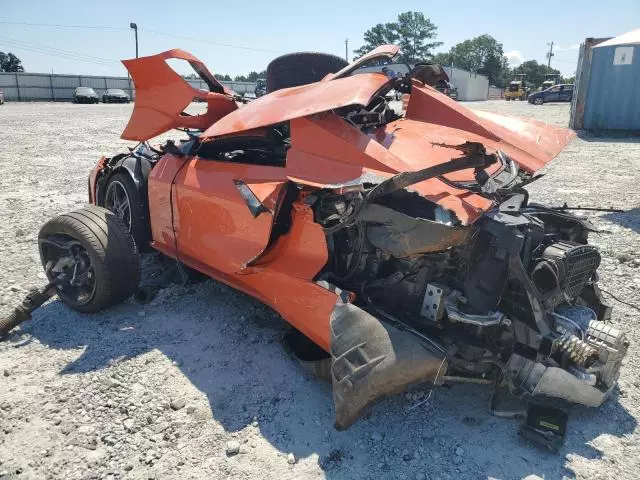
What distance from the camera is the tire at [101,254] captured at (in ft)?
11.9

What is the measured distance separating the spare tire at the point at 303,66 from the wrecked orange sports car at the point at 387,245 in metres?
1.19

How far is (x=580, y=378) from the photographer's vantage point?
253 cm

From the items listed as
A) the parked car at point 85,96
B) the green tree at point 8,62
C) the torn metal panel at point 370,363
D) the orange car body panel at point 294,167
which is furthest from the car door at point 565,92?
the green tree at point 8,62

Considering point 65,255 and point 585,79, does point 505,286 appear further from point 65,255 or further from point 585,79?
point 585,79

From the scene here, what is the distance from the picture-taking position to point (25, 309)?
11.7ft

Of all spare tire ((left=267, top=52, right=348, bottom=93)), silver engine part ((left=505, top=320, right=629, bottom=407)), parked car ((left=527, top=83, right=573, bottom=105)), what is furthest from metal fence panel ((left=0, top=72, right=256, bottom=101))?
silver engine part ((left=505, top=320, right=629, bottom=407))

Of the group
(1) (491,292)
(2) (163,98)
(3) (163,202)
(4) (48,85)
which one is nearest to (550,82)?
(4) (48,85)

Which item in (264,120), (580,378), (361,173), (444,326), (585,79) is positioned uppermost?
(585,79)

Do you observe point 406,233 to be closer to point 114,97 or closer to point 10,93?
point 114,97

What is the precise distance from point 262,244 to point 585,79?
14.9 m

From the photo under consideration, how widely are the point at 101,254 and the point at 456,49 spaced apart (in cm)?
8812

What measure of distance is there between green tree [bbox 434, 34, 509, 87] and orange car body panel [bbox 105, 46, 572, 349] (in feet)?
258

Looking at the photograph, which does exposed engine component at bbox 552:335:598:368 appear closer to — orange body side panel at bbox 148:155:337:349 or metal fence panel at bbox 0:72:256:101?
orange body side panel at bbox 148:155:337:349

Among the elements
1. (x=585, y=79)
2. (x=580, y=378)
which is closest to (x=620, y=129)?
(x=585, y=79)
